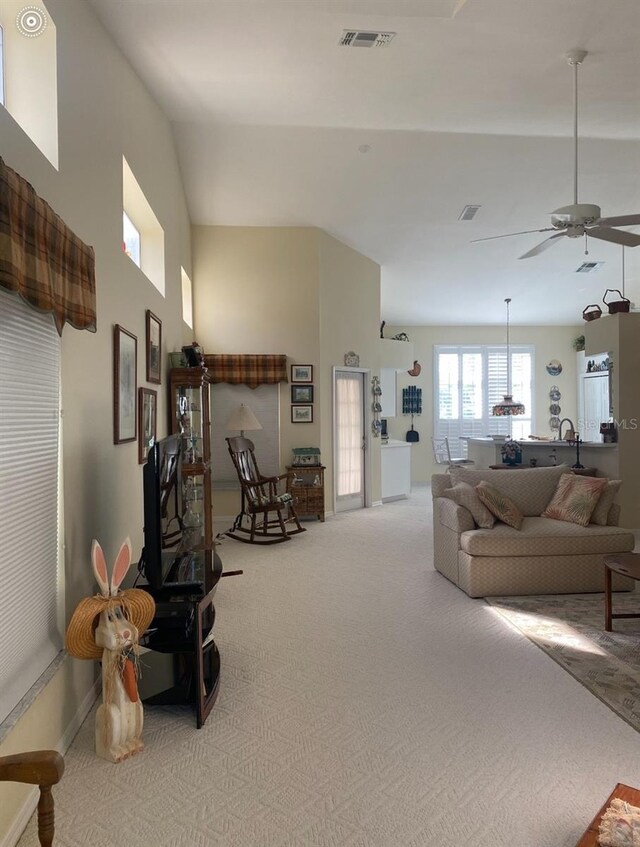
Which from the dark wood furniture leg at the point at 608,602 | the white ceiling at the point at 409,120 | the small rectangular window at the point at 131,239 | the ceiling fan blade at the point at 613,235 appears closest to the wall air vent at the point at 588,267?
the white ceiling at the point at 409,120

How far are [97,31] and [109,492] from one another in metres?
2.64

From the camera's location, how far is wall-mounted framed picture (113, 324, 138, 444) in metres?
3.50

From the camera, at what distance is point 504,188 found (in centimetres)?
665

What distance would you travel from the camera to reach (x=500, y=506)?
4.55 m

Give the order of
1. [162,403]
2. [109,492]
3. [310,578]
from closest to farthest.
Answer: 1. [109,492]
2. [310,578]
3. [162,403]

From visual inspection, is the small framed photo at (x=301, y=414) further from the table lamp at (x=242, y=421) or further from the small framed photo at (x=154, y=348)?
the small framed photo at (x=154, y=348)

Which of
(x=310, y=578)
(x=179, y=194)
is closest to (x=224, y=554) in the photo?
(x=310, y=578)

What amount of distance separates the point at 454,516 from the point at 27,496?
323 cm

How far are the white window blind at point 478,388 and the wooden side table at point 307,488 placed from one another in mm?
4659

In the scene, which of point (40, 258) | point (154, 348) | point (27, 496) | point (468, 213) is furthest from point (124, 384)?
point (468, 213)

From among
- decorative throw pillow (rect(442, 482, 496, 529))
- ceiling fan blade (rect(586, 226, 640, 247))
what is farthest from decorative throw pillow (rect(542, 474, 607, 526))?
ceiling fan blade (rect(586, 226, 640, 247))

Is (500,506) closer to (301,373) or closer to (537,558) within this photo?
(537,558)

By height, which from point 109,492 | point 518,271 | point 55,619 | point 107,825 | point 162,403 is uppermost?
point 518,271

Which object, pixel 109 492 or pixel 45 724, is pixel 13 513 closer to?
pixel 45 724
